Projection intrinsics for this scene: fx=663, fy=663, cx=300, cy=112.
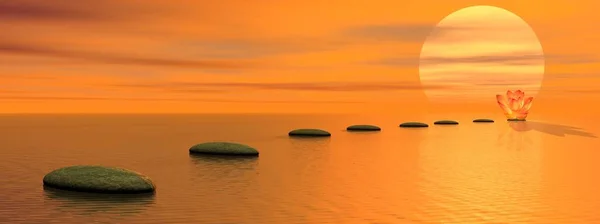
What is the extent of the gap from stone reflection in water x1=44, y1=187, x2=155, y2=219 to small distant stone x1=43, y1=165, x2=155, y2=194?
548mm

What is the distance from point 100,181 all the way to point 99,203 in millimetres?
4734

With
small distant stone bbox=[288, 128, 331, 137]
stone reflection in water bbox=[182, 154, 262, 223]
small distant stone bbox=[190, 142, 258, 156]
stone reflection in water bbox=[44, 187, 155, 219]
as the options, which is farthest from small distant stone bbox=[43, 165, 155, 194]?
small distant stone bbox=[288, 128, 331, 137]

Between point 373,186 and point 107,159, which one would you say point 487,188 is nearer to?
point 373,186

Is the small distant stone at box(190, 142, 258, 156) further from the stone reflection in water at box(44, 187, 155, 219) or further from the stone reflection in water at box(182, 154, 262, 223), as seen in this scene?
the stone reflection in water at box(44, 187, 155, 219)

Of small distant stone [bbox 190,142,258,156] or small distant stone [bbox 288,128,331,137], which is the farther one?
small distant stone [bbox 288,128,331,137]

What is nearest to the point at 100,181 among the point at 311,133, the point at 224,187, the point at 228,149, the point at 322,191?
the point at 224,187

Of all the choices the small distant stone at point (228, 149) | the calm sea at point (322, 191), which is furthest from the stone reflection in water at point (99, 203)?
the small distant stone at point (228, 149)

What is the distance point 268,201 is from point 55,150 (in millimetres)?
62381

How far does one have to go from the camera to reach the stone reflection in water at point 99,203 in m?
38.1

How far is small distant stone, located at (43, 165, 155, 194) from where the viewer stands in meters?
45.1

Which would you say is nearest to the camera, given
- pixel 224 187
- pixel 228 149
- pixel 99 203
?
pixel 99 203

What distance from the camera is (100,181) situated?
45438 millimetres

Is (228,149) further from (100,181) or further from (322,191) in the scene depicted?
(100,181)

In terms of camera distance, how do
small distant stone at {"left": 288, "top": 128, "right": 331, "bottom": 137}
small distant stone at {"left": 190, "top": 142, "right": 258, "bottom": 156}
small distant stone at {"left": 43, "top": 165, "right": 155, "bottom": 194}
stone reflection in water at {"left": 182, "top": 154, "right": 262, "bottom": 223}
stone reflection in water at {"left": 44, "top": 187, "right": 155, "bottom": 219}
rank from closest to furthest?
stone reflection in water at {"left": 44, "top": 187, "right": 155, "bottom": 219}
stone reflection in water at {"left": 182, "top": 154, "right": 262, "bottom": 223}
small distant stone at {"left": 43, "top": 165, "right": 155, "bottom": 194}
small distant stone at {"left": 190, "top": 142, "right": 258, "bottom": 156}
small distant stone at {"left": 288, "top": 128, "right": 331, "bottom": 137}
